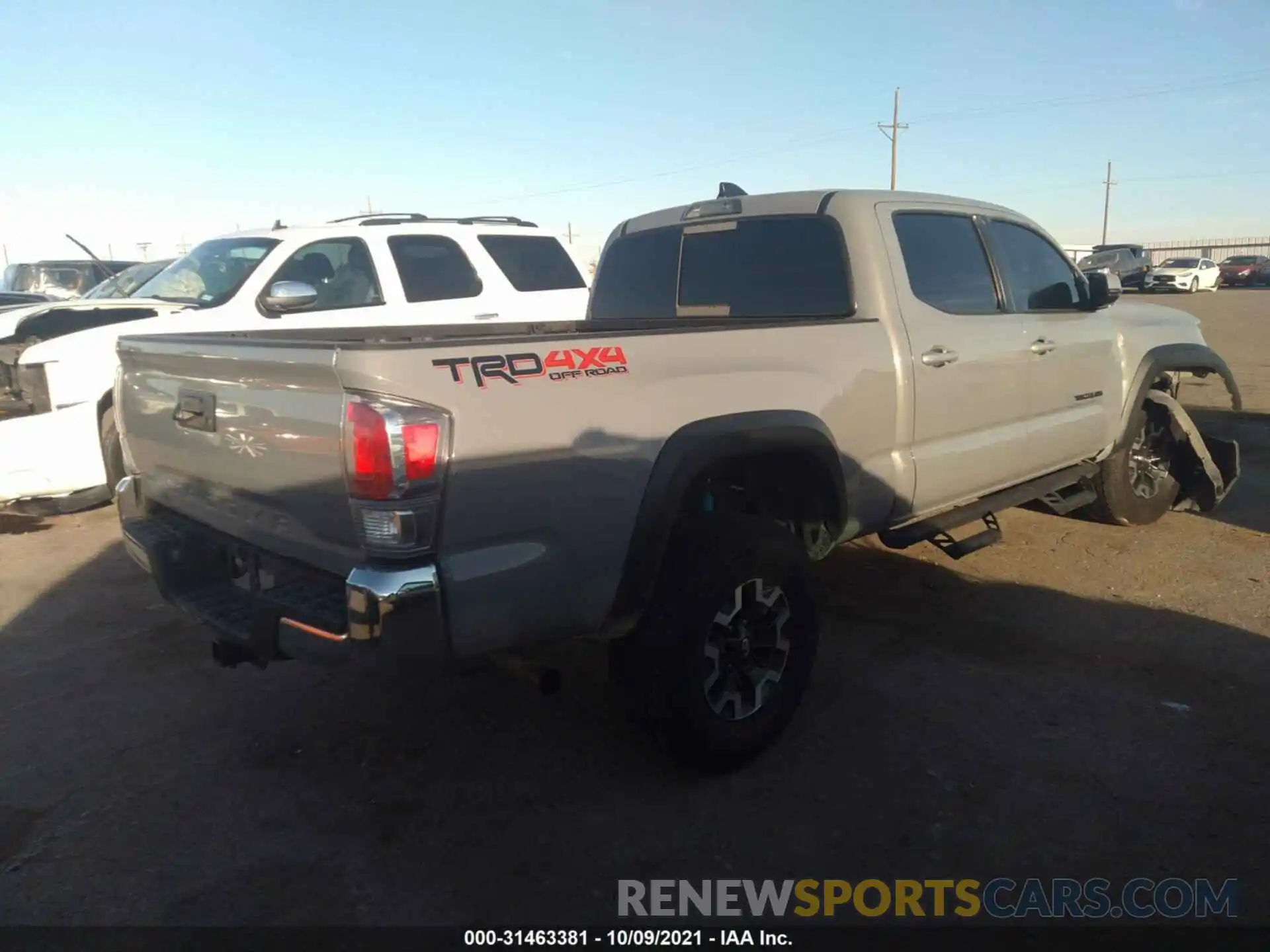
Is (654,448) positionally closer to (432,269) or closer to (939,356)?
(939,356)

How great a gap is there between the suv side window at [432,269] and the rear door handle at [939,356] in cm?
445

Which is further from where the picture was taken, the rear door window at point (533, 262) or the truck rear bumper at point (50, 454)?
the rear door window at point (533, 262)

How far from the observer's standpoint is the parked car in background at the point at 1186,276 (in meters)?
35.6

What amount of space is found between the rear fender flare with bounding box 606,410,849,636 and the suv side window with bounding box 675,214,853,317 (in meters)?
0.90

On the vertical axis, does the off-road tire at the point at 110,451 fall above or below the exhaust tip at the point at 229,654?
above

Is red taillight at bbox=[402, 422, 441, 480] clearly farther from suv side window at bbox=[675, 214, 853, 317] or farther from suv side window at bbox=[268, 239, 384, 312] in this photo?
suv side window at bbox=[268, 239, 384, 312]

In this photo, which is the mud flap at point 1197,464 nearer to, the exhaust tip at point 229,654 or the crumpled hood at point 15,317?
the exhaust tip at point 229,654

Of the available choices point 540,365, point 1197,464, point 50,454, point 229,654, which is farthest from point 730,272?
point 50,454

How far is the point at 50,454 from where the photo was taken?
589 centimetres

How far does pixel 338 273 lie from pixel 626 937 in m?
5.80

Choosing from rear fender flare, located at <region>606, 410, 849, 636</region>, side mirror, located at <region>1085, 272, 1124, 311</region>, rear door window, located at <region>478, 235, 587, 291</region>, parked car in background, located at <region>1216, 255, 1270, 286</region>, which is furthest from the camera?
parked car in background, located at <region>1216, 255, 1270, 286</region>

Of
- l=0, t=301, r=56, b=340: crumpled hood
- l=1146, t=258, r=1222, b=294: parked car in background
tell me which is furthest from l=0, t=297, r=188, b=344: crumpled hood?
l=1146, t=258, r=1222, b=294: parked car in background

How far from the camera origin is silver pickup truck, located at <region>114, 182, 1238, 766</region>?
2.45 metres

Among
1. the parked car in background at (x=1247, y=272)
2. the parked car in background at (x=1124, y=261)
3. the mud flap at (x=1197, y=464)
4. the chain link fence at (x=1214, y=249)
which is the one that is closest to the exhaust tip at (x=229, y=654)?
the mud flap at (x=1197, y=464)
